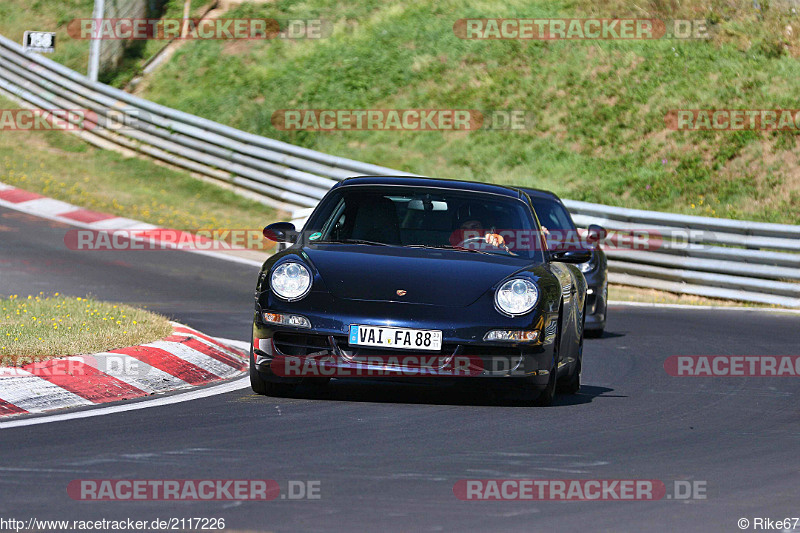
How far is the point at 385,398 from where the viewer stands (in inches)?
321

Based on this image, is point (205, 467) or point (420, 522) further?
point (205, 467)

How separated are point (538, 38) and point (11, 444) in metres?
22.8

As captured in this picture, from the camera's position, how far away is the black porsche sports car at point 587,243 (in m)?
13.2

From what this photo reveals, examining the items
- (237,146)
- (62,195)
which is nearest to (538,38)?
(237,146)

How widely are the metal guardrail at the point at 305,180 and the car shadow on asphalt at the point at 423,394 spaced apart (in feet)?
25.1

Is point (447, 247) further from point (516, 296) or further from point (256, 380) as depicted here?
point (256, 380)

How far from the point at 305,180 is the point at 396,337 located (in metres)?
13.7

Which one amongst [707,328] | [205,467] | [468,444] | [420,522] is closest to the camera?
[420,522]

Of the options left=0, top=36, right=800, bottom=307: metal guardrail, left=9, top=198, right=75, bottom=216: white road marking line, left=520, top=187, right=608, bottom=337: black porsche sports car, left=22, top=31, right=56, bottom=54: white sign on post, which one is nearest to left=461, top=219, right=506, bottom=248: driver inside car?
left=520, top=187, right=608, bottom=337: black porsche sports car

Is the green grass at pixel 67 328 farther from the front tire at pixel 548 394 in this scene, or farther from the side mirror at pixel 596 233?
the side mirror at pixel 596 233

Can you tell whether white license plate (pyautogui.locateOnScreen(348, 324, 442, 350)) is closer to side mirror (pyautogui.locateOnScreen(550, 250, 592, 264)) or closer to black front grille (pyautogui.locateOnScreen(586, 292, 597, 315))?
side mirror (pyautogui.locateOnScreen(550, 250, 592, 264))

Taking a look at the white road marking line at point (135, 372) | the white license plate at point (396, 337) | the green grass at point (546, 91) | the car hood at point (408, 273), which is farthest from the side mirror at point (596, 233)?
the green grass at point (546, 91)

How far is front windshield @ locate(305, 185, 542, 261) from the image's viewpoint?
341 inches

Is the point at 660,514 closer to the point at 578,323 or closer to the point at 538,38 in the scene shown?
the point at 578,323
